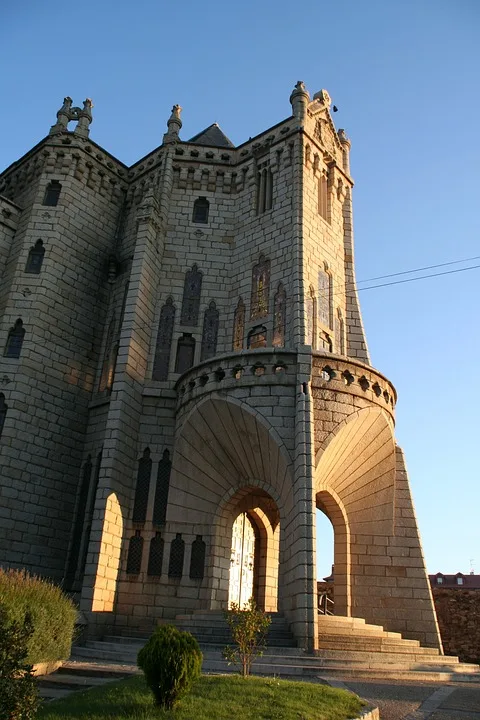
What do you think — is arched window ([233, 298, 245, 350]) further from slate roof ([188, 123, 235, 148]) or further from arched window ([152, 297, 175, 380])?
slate roof ([188, 123, 235, 148])

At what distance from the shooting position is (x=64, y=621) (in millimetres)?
11109

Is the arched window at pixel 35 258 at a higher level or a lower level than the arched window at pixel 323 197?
lower

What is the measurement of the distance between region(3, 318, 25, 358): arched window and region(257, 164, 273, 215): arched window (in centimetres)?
952

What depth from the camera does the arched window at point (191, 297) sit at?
22.2 m

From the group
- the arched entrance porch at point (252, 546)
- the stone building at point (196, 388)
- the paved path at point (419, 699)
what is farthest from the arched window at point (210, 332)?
the paved path at point (419, 699)

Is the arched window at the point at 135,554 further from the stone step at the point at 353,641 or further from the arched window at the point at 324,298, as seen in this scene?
the arched window at the point at 324,298

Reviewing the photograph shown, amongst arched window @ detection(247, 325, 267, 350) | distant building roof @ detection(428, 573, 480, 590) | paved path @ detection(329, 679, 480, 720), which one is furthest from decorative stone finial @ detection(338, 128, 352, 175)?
distant building roof @ detection(428, 573, 480, 590)

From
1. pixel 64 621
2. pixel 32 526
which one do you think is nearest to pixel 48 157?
pixel 32 526

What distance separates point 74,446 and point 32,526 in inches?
120

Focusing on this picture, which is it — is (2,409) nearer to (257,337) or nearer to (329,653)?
(257,337)

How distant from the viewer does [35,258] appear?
2259 cm

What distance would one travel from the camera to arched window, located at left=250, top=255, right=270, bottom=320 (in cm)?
2136

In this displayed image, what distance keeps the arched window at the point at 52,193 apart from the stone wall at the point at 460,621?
19894 mm

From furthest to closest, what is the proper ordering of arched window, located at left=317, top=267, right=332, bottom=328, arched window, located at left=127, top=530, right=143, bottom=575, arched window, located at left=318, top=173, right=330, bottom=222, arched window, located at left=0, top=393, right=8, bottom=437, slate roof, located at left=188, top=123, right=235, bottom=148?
slate roof, located at left=188, top=123, right=235, bottom=148 → arched window, located at left=318, top=173, right=330, bottom=222 → arched window, located at left=317, top=267, right=332, bottom=328 → arched window, located at left=0, top=393, right=8, bottom=437 → arched window, located at left=127, top=530, right=143, bottom=575
